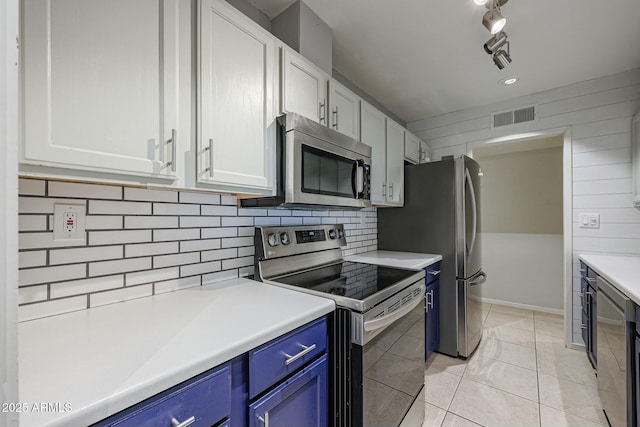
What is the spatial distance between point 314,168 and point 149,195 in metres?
0.79

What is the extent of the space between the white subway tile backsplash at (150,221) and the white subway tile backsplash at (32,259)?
0.86 feet

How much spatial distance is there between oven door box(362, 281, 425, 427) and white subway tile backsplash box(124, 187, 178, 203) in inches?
40.4

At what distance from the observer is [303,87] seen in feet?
5.09

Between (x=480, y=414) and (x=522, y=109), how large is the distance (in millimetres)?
2804

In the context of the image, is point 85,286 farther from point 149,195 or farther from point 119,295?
point 149,195

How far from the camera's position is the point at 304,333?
103 centimetres

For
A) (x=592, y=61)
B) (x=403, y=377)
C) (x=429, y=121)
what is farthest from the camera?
(x=429, y=121)

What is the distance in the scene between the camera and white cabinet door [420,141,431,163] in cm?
313

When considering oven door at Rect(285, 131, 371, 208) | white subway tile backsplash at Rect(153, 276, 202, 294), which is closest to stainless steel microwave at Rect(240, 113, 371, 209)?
oven door at Rect(285, 131, 371, 208)

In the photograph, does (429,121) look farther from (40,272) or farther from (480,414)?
(40,272)

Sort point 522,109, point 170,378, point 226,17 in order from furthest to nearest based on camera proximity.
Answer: point 522,109, point 226,17, point 170,378

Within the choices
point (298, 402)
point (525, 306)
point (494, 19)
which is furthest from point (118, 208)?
point (525, 306)

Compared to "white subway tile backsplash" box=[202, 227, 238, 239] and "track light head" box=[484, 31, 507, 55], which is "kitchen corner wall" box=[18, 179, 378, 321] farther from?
"track light head" box=[484, 31, 507, 55]

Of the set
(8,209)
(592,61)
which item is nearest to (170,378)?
(8,209)
